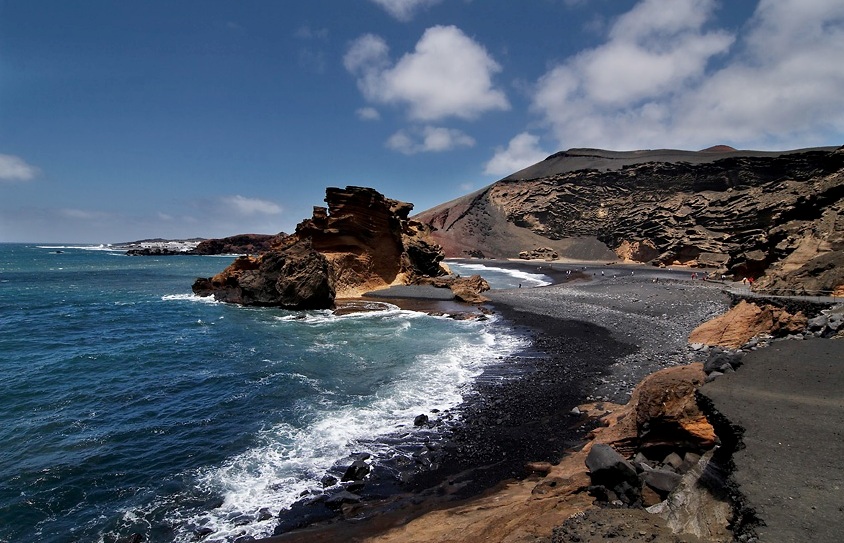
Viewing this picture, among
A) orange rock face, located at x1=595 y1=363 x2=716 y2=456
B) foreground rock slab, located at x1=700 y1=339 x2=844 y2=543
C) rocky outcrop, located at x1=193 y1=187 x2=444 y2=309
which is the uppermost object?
rocky outcrop, located at x1=193 y1=187 x2=444 y2=309

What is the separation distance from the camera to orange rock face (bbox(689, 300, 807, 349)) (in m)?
12.5

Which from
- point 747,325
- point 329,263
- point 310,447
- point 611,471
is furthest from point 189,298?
point 747,325

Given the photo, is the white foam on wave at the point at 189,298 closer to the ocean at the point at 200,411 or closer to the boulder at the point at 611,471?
the ocean at the point at 200,411

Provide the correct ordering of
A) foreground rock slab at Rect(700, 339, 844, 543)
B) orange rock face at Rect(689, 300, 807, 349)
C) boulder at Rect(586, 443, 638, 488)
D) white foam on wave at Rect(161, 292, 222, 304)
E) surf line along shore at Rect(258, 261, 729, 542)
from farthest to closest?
white foam on wave at Rect(161, 292, 222, 304) → orange rock face at Rect(689, 300, 807, 349) → surf line along shore at Rect(258, 261, 729, 542) → boulder at Rect(586, 443, 638, 488) → foreground rock slab at Rect(700, 339, 844, 543)

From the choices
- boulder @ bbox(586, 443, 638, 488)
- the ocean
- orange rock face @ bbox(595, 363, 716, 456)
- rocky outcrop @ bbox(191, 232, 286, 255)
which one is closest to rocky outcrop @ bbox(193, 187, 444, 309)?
the ocean

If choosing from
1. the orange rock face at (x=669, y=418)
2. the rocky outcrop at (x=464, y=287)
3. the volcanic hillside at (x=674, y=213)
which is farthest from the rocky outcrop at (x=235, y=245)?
the orange rock face at (x=669, y=418)

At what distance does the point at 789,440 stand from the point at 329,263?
30.5m

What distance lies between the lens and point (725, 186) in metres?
71.4

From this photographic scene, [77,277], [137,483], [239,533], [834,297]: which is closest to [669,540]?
[239,533]

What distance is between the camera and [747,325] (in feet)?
44.6

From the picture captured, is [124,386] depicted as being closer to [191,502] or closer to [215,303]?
[191,502]

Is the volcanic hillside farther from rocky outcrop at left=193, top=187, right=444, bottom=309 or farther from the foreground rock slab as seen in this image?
rocky outcrop at left=193, top=187, right=444, bottom=309

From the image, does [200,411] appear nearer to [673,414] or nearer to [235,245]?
[673,414]

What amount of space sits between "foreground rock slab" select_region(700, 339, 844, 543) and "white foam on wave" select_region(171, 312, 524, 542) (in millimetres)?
6641
